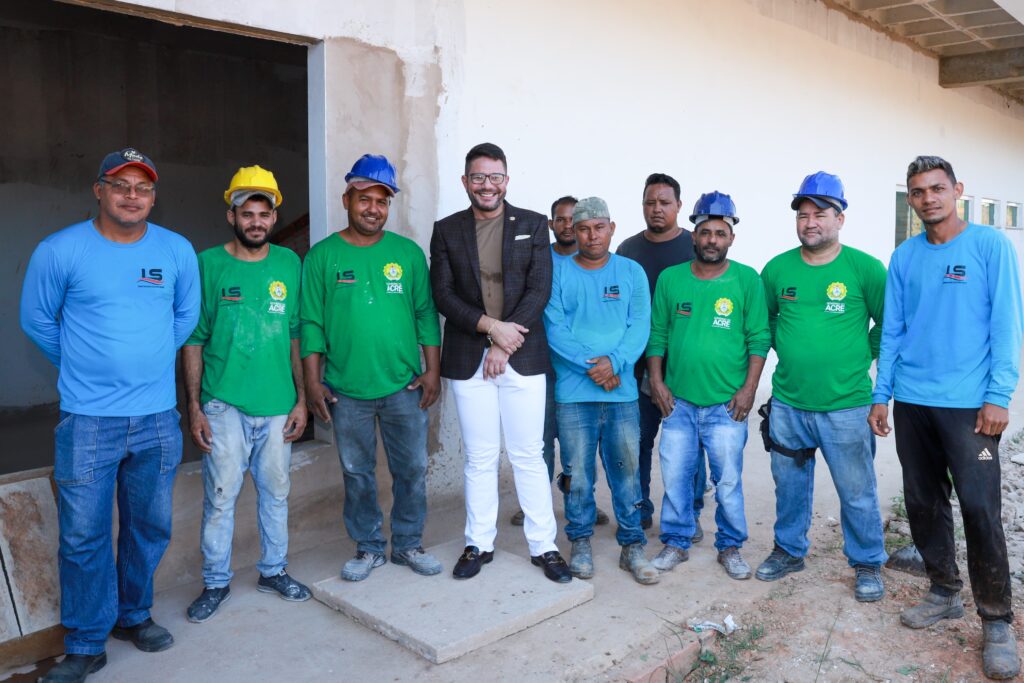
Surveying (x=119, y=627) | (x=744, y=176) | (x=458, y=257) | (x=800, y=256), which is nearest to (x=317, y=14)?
(x=458, y=257)

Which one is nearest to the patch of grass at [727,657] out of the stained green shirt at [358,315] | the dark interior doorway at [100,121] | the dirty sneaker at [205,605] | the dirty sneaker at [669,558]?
the dirty sneaker at [669,558]

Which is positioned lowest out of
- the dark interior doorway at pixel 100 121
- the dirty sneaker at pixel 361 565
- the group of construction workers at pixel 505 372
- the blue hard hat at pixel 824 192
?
the dirty sneaker at pixel 361 565

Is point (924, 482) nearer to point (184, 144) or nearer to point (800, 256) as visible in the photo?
point (800, 256)

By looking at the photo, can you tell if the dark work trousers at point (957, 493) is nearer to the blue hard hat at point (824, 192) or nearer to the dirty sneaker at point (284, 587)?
the blue hard hat at point (824, 192)

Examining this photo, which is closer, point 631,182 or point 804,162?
point 631,182

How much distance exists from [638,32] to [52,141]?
6.07 metres

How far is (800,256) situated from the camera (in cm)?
398

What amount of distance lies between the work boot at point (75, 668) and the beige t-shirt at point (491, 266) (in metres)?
2.16

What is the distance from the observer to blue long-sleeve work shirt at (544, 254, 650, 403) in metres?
3.96

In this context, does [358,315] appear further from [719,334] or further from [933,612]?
[933,612]

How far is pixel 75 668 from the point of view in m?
3.08

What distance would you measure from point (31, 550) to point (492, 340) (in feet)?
6.92

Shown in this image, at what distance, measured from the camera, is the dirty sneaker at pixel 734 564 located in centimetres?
407

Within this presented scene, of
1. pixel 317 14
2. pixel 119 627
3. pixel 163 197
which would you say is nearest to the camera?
pixel 119 627
